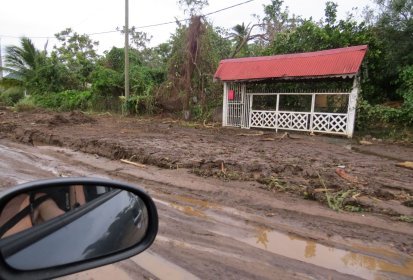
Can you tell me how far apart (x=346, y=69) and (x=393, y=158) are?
5199mm

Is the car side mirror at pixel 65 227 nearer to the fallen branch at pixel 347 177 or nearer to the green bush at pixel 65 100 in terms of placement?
the fallen branch at pixel 347 177

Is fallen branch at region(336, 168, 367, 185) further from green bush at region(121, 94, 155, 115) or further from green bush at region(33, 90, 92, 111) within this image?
green bush at region(33, 90, 92, 111)

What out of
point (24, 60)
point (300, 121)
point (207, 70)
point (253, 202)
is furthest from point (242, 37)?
point (253, 202)

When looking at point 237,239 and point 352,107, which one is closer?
point 237,239

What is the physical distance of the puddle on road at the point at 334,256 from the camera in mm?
3408

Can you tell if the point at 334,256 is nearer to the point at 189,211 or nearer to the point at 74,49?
the point at 189,211

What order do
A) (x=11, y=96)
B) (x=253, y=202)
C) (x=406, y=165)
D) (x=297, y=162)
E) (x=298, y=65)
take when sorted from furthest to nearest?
(x=11, y=96) → (x=298, y=65) → (x=406, y=165) → (x=297, y=162) → (x=253, y=202)

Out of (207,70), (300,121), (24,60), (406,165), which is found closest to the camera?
(406,165)

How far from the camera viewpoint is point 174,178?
22.8ft

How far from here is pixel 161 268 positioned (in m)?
3.28

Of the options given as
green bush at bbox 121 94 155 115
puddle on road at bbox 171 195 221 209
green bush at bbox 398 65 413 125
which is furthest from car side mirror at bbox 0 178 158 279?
green bush at bbox 121 94 155 115

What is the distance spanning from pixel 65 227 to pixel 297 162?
7382 mm

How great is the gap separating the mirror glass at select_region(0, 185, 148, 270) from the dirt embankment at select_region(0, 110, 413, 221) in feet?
14.2

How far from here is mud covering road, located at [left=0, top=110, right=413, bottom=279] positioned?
11.3 ft
